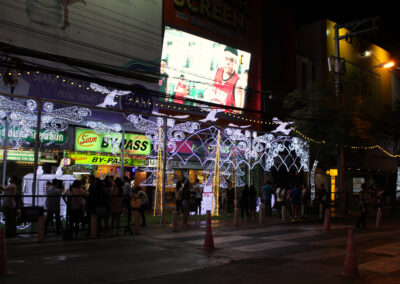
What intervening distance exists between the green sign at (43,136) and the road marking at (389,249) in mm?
12464

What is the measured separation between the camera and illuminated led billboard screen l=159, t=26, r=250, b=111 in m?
24.4

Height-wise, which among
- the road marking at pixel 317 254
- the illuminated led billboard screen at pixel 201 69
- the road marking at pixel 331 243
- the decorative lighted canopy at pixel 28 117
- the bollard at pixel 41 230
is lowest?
the road marking at pixel 317 254

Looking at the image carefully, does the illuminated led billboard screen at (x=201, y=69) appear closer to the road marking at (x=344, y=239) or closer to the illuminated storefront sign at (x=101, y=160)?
the illuminated storefront sign at (x=101, y=160)

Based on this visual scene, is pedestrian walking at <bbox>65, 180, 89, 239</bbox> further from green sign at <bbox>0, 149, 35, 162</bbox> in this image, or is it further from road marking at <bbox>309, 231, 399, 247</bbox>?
road marking at <bbox>309, 231, 399, 247</bbox>

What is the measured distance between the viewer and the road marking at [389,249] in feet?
34.1

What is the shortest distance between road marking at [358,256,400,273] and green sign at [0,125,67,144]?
12485mm

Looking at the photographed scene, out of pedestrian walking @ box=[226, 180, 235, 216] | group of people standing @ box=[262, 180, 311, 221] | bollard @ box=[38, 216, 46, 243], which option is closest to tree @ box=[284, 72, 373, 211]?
group of people standing @ box=[262, 180, 311, 221]

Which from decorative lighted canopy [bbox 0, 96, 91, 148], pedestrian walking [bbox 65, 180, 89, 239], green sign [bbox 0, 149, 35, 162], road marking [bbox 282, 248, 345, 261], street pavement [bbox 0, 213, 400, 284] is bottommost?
street pavement [bbox 0, 213, 400, 284]

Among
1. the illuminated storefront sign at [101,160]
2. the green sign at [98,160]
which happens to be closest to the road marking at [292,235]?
the illuminated storefront sign at [101,160]

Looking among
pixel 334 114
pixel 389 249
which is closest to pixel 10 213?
pixel 389 249

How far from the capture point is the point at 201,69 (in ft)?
85.6

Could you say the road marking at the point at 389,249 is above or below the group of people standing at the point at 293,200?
below

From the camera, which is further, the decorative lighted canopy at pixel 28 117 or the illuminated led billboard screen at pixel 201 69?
the illuminated led billboard screen at pixel 201 69

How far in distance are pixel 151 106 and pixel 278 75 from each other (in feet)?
42.5
